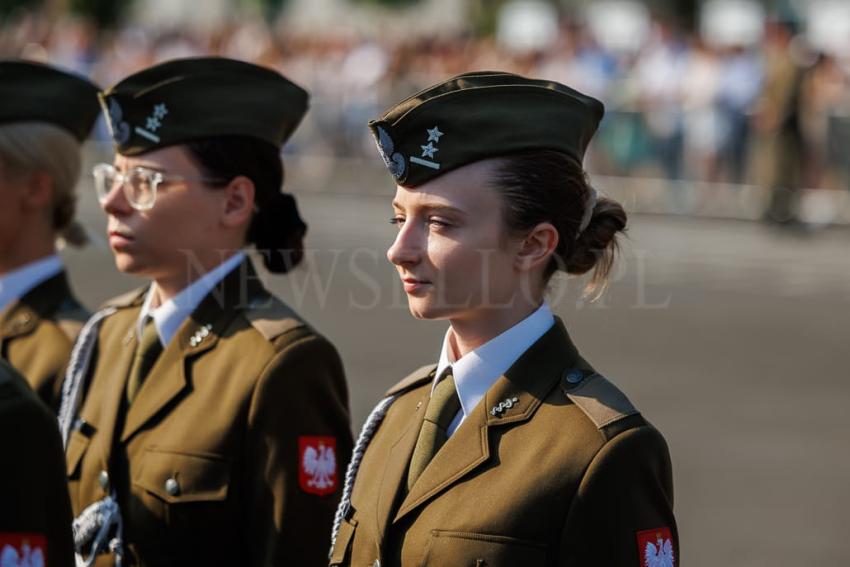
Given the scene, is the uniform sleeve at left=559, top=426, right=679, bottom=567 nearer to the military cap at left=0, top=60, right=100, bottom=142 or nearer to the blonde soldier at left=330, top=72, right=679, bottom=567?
the blonde soldier at left=330, top=72, right=679, bottom=567

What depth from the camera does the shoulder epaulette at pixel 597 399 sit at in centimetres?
307

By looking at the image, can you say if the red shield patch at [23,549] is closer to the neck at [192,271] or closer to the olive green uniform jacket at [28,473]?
the olive green uniform jacket at [28,473]

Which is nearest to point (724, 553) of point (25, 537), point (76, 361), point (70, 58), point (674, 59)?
point (76, 361)

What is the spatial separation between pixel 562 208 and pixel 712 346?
312 inches

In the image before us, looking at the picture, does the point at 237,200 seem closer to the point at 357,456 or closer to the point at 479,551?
the point at 357,456

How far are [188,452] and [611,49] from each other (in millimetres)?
17015

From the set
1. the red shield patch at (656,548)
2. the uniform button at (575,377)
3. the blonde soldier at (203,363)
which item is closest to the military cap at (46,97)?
the blonde soldier at (203,363)

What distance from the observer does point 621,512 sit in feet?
9.76

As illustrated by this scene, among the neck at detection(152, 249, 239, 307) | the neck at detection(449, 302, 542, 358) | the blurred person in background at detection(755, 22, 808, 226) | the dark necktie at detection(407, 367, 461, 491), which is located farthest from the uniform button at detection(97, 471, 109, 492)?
the blurred person in background at detection(755, 22, 808, 226)

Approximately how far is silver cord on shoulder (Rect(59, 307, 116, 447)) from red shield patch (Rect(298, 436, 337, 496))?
2.57ft

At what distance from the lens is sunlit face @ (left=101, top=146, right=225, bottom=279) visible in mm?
4109

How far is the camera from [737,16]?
109 ft

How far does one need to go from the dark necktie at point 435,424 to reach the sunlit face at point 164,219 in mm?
1056

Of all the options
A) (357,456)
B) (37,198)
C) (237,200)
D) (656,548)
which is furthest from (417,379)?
(37,198)
